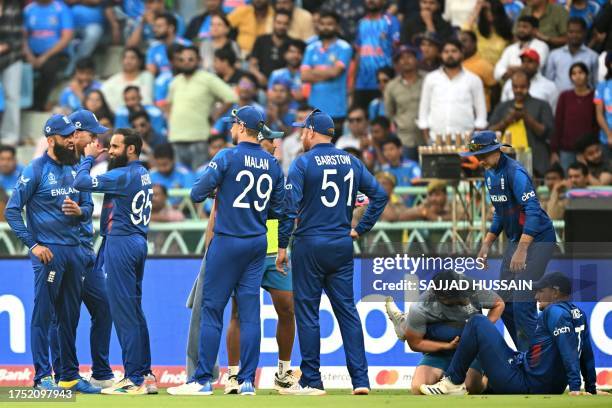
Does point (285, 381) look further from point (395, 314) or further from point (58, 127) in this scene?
point (58, 127)

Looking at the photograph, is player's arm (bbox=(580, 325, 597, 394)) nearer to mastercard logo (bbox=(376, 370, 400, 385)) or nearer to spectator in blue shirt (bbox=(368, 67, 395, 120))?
mastercard logo (bbox=(376, 370, 400, 385))

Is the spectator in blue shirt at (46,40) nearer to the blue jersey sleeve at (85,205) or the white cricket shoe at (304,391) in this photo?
the blue jersey sleeve at (85,205)

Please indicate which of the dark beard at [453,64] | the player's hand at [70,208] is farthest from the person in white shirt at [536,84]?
the player's hand at [70,208]

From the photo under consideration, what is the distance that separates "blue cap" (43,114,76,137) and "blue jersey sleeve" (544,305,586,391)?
4545 mm

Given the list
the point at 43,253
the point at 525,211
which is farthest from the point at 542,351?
the point at 43,253

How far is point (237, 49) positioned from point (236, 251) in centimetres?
881

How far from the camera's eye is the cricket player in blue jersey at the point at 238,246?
36.6 ft

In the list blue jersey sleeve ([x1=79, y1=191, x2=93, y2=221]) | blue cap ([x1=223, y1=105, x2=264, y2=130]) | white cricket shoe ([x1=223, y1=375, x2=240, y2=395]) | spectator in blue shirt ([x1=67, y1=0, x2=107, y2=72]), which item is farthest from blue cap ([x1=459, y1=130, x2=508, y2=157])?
spectator in blue shirt ([x1=67, y1=0, x2=107, y2=72])

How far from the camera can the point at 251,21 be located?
64.5 ft

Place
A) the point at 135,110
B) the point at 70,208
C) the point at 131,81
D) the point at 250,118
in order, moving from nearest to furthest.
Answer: the point at 250,118 → the point at 70,208 → the point at 135,110 → the point at 131,81

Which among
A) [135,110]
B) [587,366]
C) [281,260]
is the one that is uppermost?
[135,110]

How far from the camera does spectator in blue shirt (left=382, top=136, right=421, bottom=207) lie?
57.8 feet

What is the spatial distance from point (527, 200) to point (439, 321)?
141 centimetres

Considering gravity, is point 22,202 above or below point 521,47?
below
